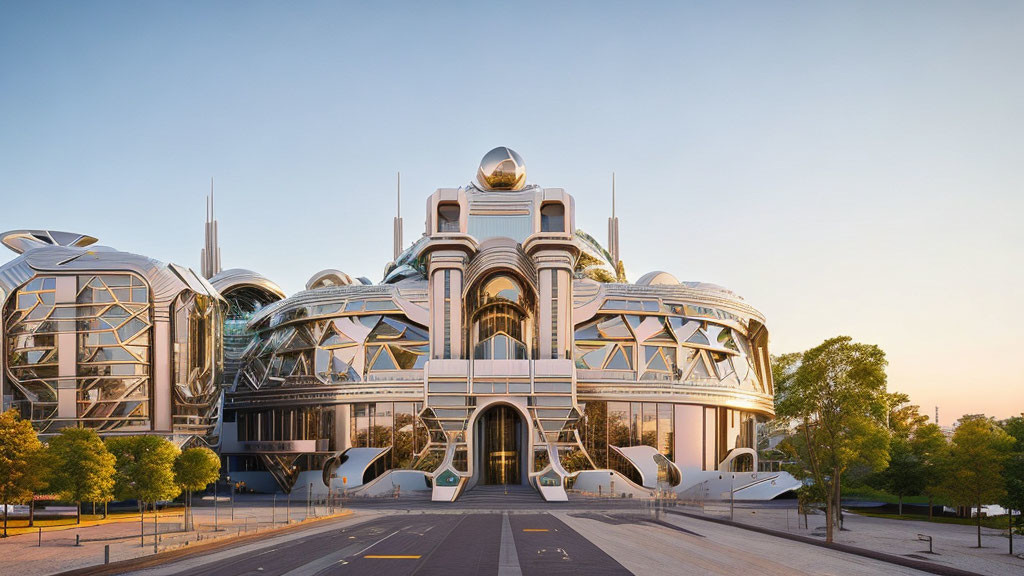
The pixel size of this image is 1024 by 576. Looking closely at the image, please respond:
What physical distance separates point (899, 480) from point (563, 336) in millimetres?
28751

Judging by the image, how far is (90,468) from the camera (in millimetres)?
44281

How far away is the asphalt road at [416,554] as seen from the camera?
2483 cm

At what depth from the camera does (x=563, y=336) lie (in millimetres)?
74688

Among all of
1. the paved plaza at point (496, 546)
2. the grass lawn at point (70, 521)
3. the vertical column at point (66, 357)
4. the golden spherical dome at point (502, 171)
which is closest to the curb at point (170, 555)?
the paved plaza at point (496, 546)

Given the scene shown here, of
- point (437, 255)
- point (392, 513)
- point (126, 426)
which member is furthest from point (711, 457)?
point (126, 426)

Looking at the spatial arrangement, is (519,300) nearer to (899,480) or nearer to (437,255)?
(437,255)

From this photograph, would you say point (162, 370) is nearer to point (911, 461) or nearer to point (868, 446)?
point (868, 446)

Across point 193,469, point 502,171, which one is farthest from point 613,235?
point 193,469

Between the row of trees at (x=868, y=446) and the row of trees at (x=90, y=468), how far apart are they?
3074 centimetres

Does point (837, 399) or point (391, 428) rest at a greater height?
point (837, 399)

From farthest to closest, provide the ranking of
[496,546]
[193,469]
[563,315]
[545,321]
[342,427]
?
[342,427], [563,315], [545,321], [193,469], [496,546]


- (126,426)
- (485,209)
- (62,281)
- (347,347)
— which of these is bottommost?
(126,426)

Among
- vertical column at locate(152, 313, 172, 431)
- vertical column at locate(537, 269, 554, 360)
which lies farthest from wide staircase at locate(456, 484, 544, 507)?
vertical column at locate(152, 313, 172, 431)

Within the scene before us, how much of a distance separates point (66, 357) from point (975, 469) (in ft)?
186
